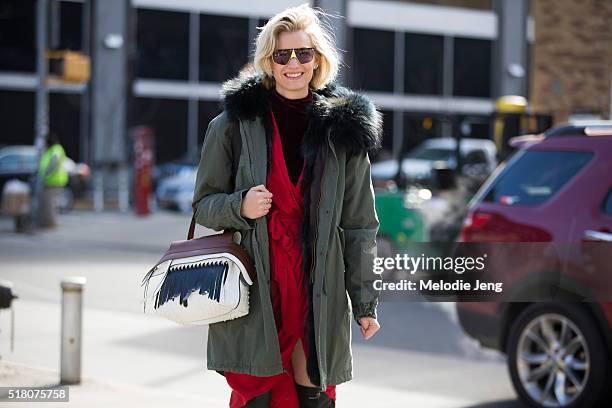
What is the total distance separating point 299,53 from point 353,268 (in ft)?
2.56

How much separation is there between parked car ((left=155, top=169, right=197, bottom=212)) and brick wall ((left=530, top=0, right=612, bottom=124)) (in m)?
11.5

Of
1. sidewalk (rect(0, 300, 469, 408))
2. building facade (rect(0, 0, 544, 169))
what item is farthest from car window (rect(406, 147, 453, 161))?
sidewalk (rect(0, 300, 469, 408))

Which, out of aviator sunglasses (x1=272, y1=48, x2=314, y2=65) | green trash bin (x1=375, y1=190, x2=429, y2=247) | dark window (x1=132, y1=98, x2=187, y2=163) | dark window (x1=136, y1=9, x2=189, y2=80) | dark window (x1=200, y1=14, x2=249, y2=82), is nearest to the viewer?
aviator sunglasses (x1=272, y1=48, x2=314, y2=65)

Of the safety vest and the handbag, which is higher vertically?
the safety vest

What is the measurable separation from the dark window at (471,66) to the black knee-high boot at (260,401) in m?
35.2

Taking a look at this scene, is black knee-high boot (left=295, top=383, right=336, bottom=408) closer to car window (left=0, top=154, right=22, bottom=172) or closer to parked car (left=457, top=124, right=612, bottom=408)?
parked car (left=457, top=124, right=612, bottom=408)

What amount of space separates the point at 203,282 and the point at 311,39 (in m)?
0.95

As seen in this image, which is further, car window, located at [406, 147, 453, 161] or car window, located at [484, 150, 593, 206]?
car window, located at [406, 147, 453, 161]

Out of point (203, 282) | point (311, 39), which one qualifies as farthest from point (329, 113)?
point (203, 282)

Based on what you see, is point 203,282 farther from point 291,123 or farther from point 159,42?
point 159,42

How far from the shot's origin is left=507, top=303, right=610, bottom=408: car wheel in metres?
6.86

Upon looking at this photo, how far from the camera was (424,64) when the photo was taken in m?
38.8

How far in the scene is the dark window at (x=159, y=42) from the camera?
3609cm

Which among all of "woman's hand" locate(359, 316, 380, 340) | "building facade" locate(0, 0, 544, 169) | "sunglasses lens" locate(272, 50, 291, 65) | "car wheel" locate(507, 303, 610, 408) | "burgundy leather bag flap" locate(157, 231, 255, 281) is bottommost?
"car wheel" locate(507, 303, 610, 408)
